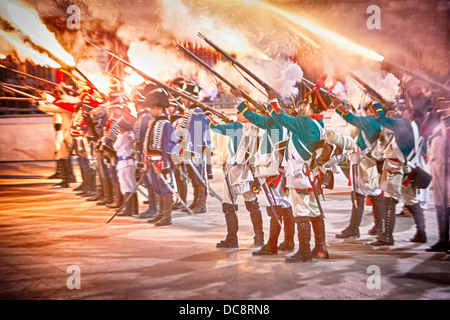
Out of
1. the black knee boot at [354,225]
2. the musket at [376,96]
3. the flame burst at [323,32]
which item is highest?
the flame burst at [323,32]

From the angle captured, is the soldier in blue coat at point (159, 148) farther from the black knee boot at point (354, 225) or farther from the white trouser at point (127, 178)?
the black knee boot at point (354, 225)

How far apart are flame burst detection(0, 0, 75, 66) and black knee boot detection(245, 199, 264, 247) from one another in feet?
20.1

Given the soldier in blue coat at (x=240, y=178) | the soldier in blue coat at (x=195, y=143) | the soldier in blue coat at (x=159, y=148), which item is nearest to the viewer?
the soldier in blue coat at (x=240, y=178)

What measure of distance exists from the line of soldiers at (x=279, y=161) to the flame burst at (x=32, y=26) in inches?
116

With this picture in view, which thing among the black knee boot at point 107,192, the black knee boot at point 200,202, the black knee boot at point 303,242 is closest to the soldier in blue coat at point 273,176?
the black knee boot at point 303,242

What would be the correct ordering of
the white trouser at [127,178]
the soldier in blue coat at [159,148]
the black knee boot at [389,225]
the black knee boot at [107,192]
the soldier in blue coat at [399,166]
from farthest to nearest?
the black knee boot at [107,192] < the white trouser at [127,178] < the soldier in blue coat at [159,148] < the black knee boot at [389,225] < the soldier in blue coat at [399,166]

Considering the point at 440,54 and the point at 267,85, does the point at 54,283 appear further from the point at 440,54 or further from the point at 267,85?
the point at 440,54

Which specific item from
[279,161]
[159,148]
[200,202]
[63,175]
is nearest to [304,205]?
[279,161]

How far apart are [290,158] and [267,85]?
0.81m

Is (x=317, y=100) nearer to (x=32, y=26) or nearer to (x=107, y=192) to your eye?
(x=107, y=192)

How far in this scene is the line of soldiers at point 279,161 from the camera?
5086 millimetres

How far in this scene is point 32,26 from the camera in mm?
10039

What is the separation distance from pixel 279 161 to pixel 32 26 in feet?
23.3

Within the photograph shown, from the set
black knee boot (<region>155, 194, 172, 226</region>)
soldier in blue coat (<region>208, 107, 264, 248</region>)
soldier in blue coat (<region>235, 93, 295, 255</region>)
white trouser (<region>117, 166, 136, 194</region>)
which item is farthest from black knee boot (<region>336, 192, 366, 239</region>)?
white trouser (<region>117, 166, 136, 194</region>)
